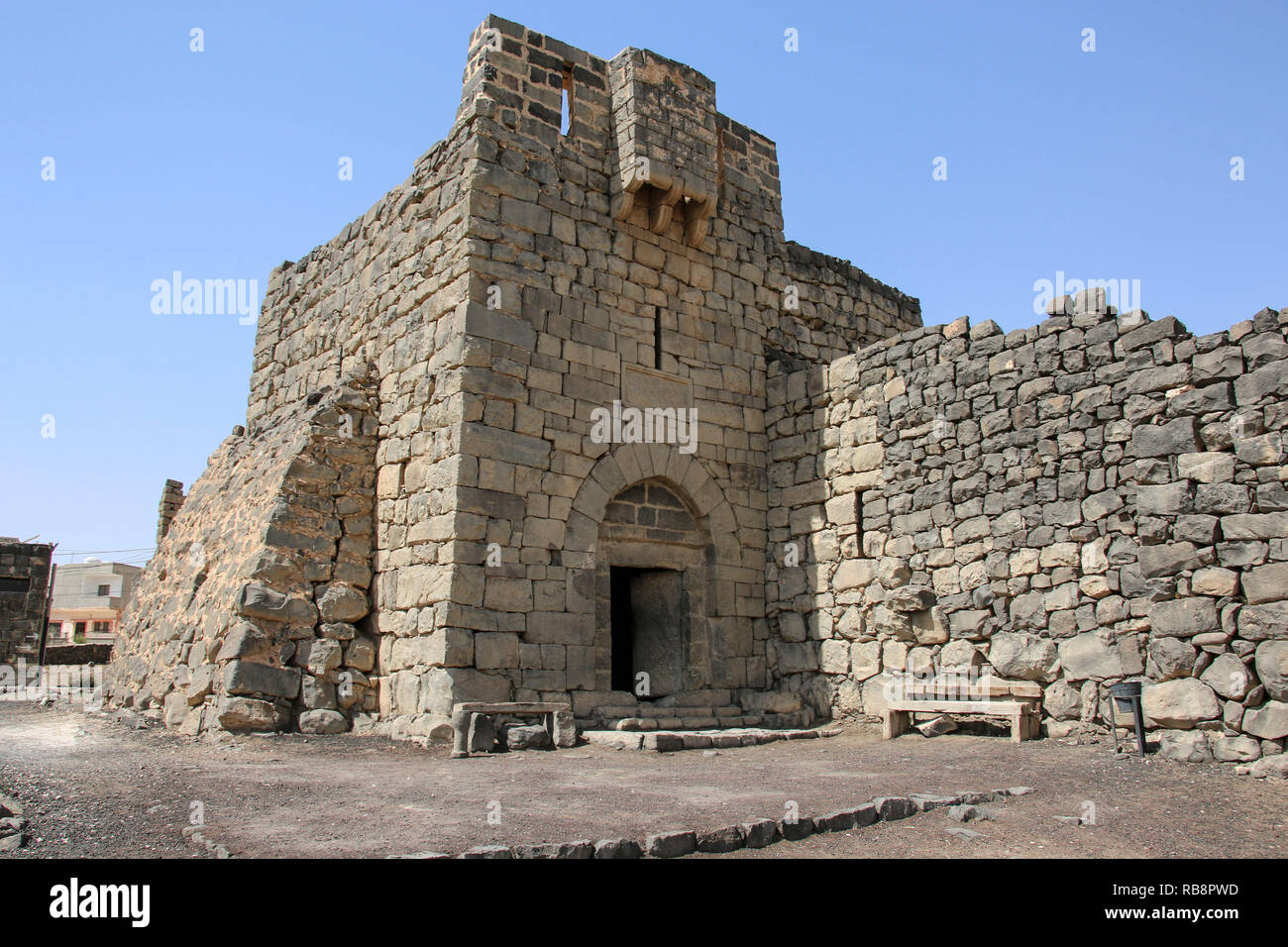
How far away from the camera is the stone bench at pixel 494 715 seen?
290 inches

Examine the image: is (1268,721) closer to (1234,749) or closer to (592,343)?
(1234,749)

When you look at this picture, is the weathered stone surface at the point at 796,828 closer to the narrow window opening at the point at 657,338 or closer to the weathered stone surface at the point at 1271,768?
the weathered stone surface at the point at 1271,768

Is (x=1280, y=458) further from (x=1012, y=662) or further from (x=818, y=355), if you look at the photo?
(x=818, y=355)

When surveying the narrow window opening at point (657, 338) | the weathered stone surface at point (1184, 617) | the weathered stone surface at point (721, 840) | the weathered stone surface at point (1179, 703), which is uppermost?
the narrow window opening at point (657, 338)

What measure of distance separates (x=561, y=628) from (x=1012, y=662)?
13.3ft

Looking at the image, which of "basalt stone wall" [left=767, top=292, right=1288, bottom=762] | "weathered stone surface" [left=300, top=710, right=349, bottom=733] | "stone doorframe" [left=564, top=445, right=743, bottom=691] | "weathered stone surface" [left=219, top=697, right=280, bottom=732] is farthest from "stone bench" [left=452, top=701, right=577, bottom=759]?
"basalt stone wall" [left=767, top=292, right=1288, bottom=762]

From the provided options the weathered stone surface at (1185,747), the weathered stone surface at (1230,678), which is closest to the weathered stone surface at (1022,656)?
the weathered stone surface at (1185,747)

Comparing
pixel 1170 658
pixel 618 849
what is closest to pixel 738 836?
pixel 618 849

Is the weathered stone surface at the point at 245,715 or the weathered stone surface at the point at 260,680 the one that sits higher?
the weathered stone surface at the point at 260,680

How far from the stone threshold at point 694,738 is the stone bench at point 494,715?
27 centimetres

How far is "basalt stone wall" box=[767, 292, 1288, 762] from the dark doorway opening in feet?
3.75

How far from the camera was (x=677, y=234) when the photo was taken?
10641 mm
